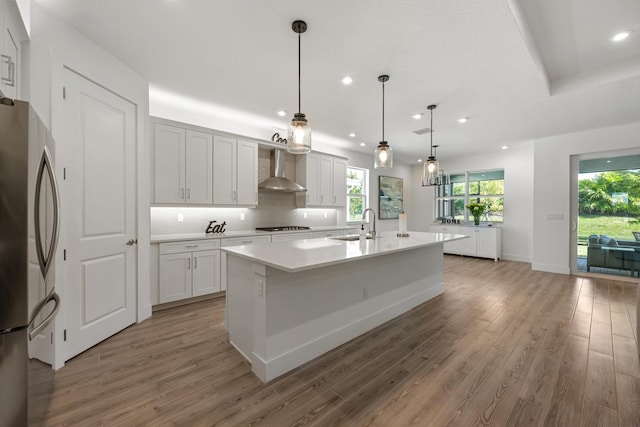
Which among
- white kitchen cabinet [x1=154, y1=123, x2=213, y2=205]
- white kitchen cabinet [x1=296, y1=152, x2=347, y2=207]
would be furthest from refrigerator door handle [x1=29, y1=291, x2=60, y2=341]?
white kitchen cabinet [x1=296, y1=152, x2=347, y2=207]

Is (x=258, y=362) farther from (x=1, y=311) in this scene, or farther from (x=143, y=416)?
(x=1, y=311)

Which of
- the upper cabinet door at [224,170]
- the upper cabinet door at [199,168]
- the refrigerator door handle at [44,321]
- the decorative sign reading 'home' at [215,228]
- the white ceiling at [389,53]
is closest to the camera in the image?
the refrigerator door handle at [44,321]

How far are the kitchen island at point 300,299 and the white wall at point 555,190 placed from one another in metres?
3.98

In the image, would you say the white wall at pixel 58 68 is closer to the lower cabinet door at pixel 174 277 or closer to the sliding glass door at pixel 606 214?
the lower cabinet door at pixel 174 277

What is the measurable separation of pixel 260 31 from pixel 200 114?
2.34 meters

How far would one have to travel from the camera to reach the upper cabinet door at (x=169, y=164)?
3453 millimetres

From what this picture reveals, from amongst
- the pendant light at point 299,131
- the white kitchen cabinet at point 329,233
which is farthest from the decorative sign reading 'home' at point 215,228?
the pendant light at point 299,131

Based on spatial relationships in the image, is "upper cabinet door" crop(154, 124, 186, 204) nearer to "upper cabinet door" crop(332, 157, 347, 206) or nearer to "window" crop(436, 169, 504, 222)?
"upper cabinet door" crop(332, 157, 347, 206)

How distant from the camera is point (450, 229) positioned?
720cm

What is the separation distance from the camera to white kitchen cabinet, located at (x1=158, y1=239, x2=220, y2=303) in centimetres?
329

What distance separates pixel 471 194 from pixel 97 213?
8007mm

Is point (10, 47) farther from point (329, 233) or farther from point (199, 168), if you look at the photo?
point (329, 233)

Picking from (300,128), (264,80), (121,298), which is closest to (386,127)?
(264,80)

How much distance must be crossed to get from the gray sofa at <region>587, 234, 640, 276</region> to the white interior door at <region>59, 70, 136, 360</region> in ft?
24.6
